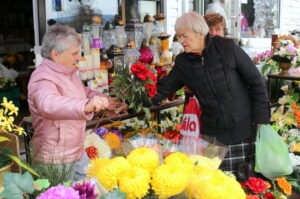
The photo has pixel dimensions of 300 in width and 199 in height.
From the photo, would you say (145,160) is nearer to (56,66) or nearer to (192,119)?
(56,66)

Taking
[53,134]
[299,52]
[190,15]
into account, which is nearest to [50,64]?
[53,134]

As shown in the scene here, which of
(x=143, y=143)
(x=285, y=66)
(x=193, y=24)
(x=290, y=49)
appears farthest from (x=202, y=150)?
(x=290, y=49)

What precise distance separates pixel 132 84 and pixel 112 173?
113cm

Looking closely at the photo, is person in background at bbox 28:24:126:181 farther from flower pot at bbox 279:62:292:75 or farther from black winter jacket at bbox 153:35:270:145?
flower pot at bbox 279:62:292:75

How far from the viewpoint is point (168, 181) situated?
2.74ft

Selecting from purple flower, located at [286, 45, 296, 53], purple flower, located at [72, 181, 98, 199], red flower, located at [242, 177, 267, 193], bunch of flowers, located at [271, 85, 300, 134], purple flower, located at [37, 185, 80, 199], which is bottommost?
bunch of flowers, located at [271, 85, 300, 134]

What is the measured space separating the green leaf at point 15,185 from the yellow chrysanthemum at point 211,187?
1.26 feet

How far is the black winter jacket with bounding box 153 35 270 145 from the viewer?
2043 millimetres

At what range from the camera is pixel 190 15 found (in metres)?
2.06

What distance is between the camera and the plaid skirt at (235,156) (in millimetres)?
2184

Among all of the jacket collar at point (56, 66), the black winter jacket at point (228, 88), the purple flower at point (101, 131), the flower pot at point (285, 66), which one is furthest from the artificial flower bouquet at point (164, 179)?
the flower pot at point (285, 66)

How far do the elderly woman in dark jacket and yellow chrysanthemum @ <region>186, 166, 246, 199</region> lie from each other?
118cm

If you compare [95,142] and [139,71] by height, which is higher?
[139,71]

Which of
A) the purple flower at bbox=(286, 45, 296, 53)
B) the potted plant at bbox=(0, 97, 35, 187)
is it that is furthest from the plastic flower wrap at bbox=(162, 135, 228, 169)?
the purple flower at bbox=(286, 45, 296, 53)
